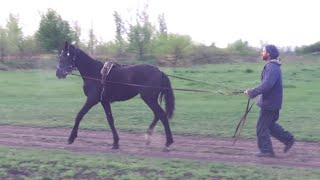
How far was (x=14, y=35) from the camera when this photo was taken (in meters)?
68.8

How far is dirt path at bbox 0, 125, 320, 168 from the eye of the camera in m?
10.9

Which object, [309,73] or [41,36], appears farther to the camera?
[41,36]

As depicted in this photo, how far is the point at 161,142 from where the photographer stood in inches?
508

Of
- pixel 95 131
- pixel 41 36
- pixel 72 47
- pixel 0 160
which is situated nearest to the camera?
pixel 0 160

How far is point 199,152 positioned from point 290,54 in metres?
56.9

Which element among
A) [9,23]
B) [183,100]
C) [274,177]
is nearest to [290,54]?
[9,23]

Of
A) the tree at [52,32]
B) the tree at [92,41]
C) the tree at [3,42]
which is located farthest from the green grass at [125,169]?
the tree at [92,41]

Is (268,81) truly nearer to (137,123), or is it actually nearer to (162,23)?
(137,123)

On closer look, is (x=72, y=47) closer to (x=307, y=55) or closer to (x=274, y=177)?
(x=274, y=177)

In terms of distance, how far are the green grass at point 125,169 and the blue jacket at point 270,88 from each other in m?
1.45

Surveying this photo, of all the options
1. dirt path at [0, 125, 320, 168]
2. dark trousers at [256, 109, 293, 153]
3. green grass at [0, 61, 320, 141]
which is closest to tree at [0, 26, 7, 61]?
green grass at [0, 61, 320, 141]

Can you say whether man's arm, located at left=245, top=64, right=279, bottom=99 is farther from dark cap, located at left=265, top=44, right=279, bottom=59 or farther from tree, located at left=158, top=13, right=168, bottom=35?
tree, located at left=158, top=13, right=168, bottom=35

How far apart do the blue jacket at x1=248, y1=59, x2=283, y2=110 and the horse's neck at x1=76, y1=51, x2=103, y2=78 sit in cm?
361

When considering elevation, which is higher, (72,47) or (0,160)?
(72,47)
